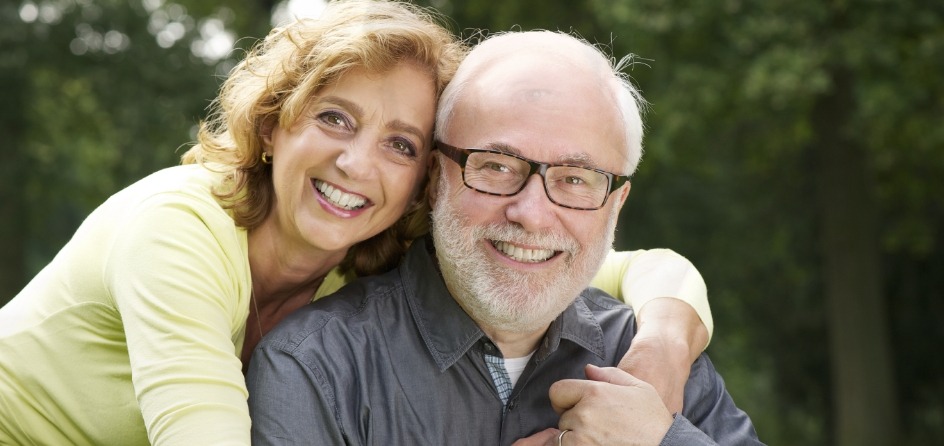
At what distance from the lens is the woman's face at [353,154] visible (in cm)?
273

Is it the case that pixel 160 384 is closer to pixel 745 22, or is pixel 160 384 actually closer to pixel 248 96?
pixel 248 96

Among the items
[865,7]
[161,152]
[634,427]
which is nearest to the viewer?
[634,427]

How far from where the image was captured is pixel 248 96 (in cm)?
295

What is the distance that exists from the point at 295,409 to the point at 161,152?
43.6ft

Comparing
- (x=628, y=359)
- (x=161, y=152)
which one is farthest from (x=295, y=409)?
(x=161, y=152)

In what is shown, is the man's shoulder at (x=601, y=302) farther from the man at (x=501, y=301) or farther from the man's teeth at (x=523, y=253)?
the man's teeth at (x=523, y=253)

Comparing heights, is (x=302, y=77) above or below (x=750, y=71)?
above

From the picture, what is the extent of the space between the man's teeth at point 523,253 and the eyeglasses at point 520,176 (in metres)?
0.12

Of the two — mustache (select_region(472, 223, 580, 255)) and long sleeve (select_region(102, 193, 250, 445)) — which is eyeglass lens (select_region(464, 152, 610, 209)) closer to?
mustache (select_region(472, 223, 580, 255))

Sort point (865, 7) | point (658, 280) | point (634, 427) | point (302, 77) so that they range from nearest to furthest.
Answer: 1. point (634, 427)
2. point (302, 77)
3. point (658, 280)
4. point (865, 7)

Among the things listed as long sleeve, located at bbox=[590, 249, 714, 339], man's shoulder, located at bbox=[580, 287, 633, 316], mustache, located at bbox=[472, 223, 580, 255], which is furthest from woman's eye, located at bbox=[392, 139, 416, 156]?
long sleeve, located at bbox=[590, 249, 714, 339]

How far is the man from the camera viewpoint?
2.62 meters

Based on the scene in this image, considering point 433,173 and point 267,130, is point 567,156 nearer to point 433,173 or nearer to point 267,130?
point 433,173

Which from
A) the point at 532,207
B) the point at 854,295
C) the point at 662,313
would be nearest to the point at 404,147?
the point at 532,207
